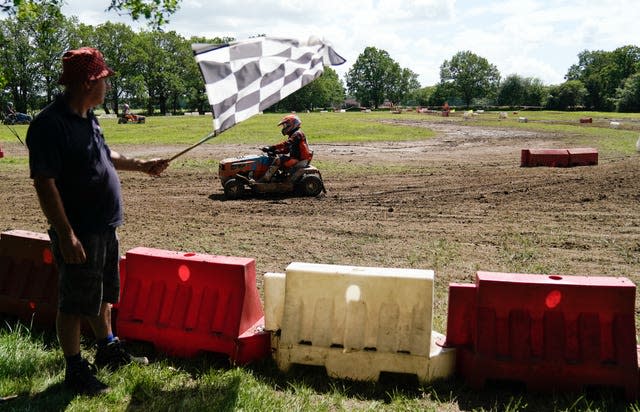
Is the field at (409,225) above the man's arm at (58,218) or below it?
below

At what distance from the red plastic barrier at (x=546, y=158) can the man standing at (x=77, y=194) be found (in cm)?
1275

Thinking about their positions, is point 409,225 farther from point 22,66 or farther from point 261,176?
point 22,66

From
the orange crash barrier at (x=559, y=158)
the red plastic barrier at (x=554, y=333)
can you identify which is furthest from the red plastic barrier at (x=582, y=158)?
the red plastic barrier at (x=554, y=333)

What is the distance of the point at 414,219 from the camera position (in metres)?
8.66

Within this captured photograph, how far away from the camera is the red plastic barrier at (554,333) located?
3.47m

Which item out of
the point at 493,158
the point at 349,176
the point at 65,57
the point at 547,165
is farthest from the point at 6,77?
the point at 493,158

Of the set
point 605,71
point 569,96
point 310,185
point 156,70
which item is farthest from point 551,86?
point 310,185

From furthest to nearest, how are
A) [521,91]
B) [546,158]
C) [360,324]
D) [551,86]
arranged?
[521,91] < [551,86] < [546,158] < [360,324]

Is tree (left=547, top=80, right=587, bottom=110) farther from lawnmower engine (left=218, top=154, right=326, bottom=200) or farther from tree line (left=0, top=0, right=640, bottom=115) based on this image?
lawnmower engine (left=218, top=154, right=326, bottom=200)

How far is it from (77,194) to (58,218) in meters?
0.23

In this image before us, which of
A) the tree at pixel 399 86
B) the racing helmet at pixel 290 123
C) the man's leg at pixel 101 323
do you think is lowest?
the man's leg at pixel 101 323

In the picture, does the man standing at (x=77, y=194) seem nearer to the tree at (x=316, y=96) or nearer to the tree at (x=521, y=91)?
the tree at (x=316, y=96)

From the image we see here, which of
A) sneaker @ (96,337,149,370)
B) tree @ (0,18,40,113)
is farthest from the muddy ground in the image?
tree @ (0,18,40,113)

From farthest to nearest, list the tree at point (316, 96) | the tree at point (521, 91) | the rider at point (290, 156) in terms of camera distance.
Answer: the tree at point (521, 91), the tree at point (316, 96), the rider at point (290, 156)
